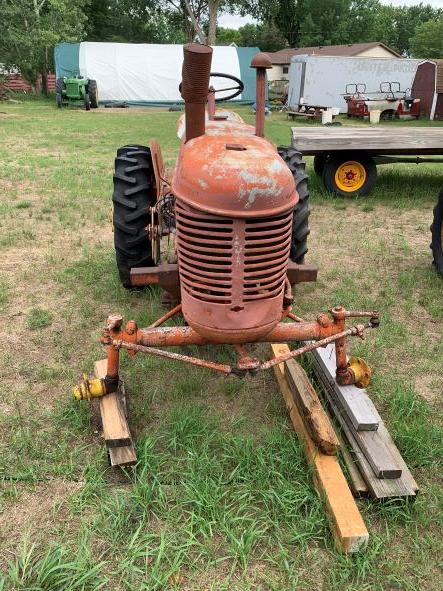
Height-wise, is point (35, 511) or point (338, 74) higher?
point (338, 74)

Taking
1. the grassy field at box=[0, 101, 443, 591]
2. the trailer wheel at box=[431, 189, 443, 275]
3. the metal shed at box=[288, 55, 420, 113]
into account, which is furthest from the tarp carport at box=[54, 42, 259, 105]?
the trailer wheel at box=[431, 189, 443, 275]

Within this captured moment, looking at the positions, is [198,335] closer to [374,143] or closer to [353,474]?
[353,474]

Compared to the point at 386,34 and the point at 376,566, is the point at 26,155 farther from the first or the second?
the point at 386,34

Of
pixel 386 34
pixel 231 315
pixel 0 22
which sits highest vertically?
pixel 386 34

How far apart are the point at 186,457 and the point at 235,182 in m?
1.23

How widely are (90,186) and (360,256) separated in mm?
3861

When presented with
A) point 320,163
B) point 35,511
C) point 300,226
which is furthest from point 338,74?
point 35,511

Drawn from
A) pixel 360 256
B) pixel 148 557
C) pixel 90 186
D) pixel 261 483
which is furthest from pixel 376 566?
pixel 90 186

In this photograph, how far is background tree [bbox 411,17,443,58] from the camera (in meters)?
50.5

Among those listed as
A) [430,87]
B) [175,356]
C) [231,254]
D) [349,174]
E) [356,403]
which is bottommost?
[356,403]

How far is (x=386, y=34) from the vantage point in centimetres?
5956

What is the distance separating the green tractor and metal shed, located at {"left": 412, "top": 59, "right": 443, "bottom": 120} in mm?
11868

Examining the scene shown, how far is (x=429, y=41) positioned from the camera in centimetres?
5272

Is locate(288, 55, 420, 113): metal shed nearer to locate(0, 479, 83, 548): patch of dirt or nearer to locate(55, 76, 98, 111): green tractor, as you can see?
locate(55, 76, 98, 111): green tractor
